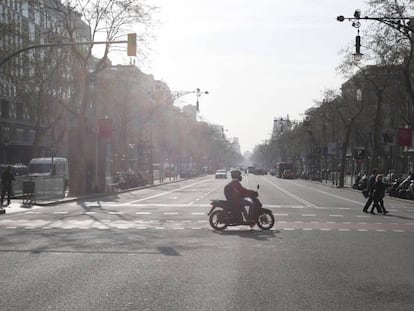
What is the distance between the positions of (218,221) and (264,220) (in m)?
1.37

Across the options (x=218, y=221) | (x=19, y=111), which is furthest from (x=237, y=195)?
(x=19, y=111)

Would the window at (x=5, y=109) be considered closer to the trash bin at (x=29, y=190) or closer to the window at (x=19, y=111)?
the window at (x=19, y=111)

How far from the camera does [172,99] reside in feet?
213

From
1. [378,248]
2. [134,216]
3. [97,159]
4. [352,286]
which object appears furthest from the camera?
[97,159]

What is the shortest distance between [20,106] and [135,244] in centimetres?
6364

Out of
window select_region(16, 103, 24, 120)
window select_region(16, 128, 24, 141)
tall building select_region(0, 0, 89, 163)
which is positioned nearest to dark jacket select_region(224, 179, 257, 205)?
tall building select_region(0, 0, 89, 163)

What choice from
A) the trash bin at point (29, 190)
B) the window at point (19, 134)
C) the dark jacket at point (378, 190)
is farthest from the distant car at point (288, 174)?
the dark jacket at point (378, 190)

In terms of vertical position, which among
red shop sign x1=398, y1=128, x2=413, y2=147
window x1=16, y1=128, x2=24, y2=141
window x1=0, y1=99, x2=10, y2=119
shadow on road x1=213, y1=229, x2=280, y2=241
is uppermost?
window x1=0, y1=99, x2=10, y2=119

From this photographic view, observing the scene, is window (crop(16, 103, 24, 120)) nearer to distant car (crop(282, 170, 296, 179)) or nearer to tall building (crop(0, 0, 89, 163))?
tall building (crop(0, 0, 89, 163))

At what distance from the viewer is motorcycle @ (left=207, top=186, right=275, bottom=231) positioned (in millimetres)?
16516

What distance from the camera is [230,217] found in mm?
16531

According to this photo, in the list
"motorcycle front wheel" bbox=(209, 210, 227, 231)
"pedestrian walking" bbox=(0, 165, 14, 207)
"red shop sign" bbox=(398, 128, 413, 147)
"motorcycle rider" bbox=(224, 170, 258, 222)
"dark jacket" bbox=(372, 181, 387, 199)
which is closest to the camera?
"motorcycle rider" bbox=(224, 170, 258, 222)

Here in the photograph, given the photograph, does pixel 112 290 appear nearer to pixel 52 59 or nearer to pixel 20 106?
pixel 52 59

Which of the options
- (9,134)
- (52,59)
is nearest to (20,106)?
(9,134)
